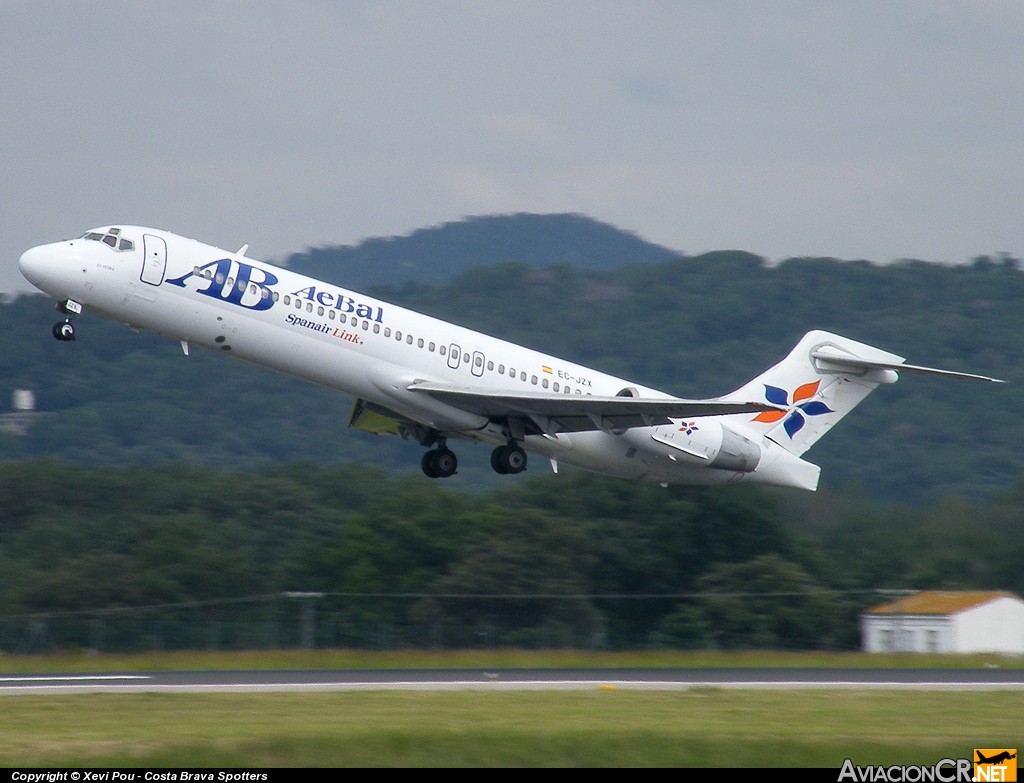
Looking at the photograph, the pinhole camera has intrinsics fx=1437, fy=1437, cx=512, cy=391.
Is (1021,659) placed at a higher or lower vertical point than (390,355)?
lower

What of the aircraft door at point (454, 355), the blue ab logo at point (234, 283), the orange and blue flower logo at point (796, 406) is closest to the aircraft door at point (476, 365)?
the aircraft door at point (454, 355)

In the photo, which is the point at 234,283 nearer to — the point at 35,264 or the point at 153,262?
the point at 153,262

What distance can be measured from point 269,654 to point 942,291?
108 metres

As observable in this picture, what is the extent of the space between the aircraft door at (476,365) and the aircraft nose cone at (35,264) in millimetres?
7817

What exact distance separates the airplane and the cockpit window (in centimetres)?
2

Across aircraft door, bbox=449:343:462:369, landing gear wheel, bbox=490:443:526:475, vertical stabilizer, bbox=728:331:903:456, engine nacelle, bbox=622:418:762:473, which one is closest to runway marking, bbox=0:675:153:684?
aircraft door, bbox=449:343:462:369

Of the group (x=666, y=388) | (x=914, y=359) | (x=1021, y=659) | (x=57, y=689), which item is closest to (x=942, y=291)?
(x=914, y=359)

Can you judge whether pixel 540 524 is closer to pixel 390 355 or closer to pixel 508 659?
pixel 508 659

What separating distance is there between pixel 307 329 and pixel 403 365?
1.92 metres

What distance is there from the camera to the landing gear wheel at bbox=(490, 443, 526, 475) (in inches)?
1112

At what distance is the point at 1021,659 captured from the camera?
2983 cm

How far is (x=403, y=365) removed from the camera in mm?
26203

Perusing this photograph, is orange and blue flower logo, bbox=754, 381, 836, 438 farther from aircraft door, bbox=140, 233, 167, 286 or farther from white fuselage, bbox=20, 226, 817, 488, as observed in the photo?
aircraft door, bbox=140, 233, 167, 286

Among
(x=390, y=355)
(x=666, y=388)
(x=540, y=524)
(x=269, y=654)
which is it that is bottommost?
(x=269, y=654)
